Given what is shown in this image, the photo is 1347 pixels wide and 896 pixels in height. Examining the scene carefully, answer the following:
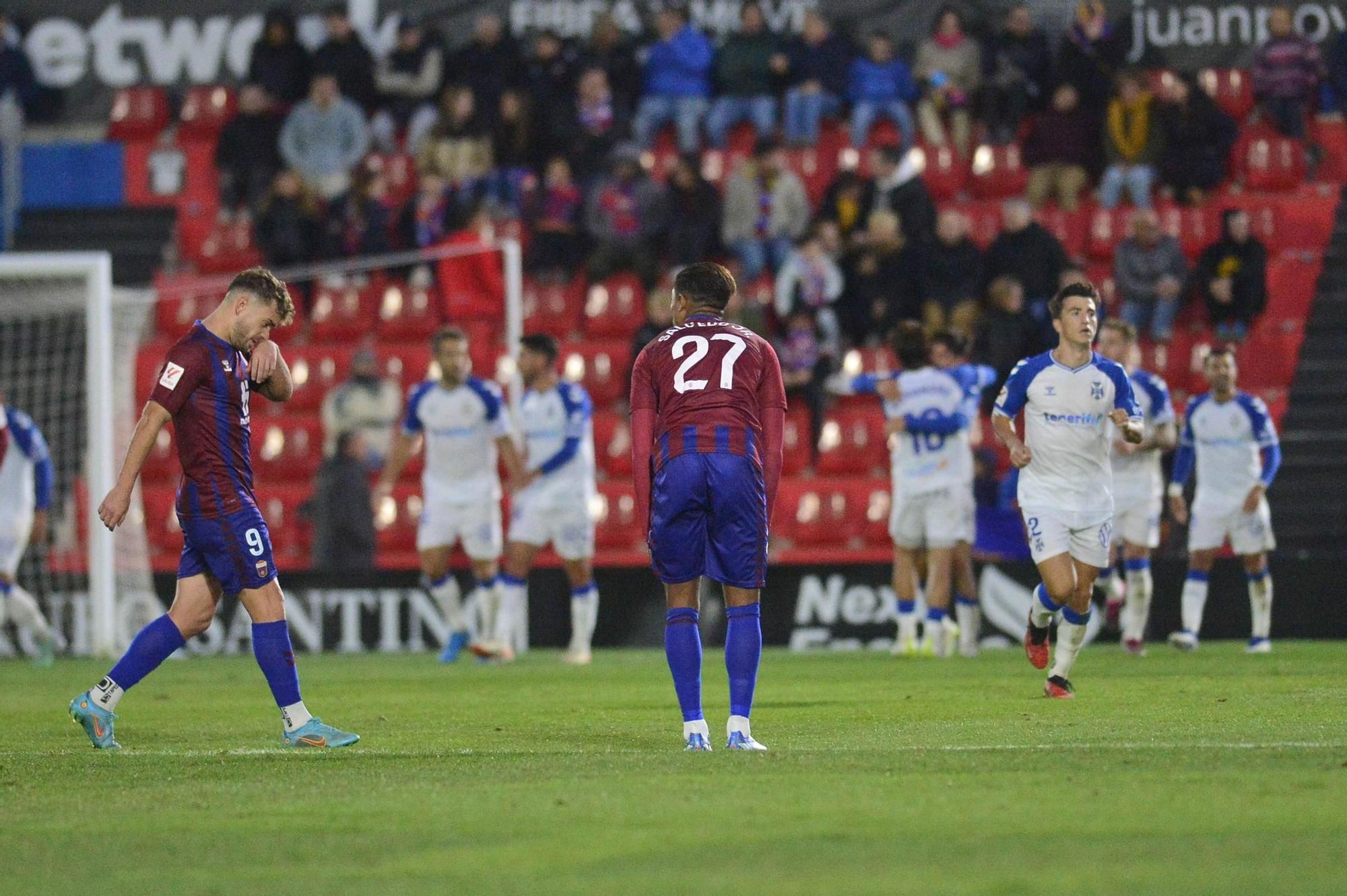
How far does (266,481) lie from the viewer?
19.9 m

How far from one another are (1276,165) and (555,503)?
33.6 feet

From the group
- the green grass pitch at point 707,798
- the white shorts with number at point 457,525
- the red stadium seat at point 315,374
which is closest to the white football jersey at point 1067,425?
the green grass pitch at point 707,798

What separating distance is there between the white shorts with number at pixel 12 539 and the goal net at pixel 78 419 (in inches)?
9.0

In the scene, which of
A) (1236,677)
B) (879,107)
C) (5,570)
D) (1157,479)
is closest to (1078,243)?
(879,107)

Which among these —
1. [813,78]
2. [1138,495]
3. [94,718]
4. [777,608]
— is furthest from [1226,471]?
[94,718]

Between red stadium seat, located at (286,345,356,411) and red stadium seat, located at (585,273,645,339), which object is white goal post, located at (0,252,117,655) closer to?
red stadium seat, located at (286,345,356,411)

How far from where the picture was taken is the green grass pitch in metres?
4.94

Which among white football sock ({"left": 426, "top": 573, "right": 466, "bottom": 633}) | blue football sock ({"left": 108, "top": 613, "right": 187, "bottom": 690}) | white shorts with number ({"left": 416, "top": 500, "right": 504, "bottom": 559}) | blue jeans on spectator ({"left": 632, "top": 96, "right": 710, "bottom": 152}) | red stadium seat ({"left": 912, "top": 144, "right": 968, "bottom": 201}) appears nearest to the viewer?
blue football sock ({"left": 108, "top": 613, "right": 187, "bottom": 690})

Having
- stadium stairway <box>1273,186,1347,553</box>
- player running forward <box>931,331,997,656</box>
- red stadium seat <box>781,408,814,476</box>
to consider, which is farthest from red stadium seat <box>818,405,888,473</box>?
stadium stairway <box>1273,186,1347,553</box>

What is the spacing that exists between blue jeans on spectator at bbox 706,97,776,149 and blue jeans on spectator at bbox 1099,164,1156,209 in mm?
3643

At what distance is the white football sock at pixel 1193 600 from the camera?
1557 cm

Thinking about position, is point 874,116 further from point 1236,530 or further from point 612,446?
point 1236,530

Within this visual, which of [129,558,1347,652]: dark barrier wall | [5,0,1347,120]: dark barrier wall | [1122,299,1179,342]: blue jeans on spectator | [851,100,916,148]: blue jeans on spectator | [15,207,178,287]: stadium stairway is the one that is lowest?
[129,558,1347,652]: dark barrier wall

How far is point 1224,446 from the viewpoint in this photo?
1575 cm
